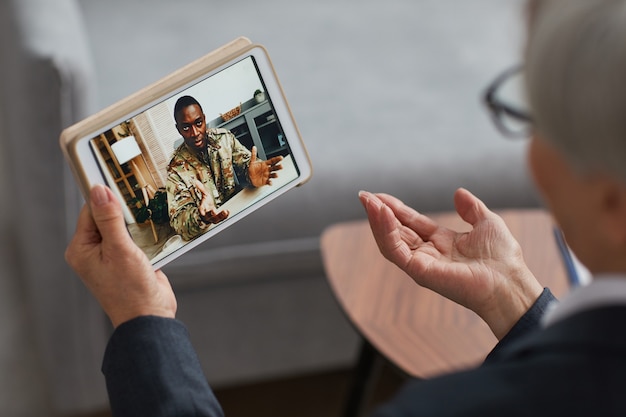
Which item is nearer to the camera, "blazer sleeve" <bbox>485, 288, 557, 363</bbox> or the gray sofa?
"blazer sleeve" <bbox>485, 288, 557, 363</bbox>

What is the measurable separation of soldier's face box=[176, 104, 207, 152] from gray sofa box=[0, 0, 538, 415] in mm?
492

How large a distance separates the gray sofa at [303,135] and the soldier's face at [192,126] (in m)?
0.49

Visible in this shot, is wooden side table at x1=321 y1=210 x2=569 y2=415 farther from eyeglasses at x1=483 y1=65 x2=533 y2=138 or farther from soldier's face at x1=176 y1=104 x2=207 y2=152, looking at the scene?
soldier's face at x1=176 y1=104 x2=207 y2=152

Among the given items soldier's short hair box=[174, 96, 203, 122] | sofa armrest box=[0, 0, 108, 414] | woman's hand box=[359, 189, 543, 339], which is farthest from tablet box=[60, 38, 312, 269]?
sofa armrest box=[0, 0, 108, 414]

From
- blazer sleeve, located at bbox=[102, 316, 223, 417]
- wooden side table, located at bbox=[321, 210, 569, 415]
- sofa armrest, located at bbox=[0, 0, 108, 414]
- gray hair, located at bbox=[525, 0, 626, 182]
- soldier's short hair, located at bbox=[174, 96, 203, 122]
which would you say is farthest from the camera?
sofa armrest, located at bbox=[0, 0, 108, 414]

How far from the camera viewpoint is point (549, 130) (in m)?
0.42

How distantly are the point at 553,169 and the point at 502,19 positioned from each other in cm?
147

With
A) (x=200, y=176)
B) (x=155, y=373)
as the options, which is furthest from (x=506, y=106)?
(x=155, y=373)

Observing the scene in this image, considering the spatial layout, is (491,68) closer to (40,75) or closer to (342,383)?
(342,383)

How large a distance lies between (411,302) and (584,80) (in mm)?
762

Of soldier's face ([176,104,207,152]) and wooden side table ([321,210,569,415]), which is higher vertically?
soldier's face ([176,104,207,152])

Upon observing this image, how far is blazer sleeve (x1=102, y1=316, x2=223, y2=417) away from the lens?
0.61 m

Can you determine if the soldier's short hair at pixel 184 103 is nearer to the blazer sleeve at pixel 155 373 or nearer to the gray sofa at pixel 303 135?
the blazer sleeve at pixel 155 373

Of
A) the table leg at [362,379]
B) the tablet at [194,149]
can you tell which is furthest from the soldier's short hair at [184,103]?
the table leg at [362,379]
